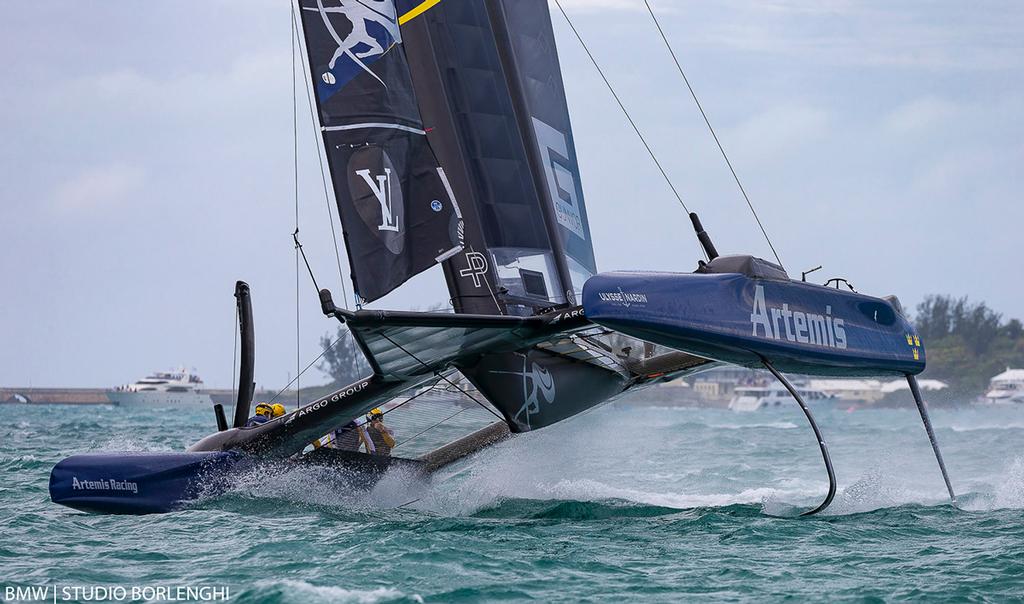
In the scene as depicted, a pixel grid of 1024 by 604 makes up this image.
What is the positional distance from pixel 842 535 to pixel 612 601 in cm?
191

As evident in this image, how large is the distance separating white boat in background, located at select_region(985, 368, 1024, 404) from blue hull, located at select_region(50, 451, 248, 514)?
161ft

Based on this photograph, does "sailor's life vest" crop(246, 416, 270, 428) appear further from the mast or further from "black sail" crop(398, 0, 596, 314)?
the mast

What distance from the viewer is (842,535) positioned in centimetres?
551

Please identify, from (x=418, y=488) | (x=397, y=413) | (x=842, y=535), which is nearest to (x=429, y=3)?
(x=397, y=413)

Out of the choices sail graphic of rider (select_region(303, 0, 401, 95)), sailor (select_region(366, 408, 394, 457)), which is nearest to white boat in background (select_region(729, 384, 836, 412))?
sailor (select_region(366, 408, 394, 457))

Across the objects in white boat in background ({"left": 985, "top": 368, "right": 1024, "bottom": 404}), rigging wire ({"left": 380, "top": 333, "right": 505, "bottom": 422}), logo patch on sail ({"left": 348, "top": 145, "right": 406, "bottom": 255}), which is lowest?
white boat in background ({"left": 985, "top": 368, "right": 1024, "bottom": 404})

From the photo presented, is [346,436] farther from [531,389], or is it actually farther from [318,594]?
[318,594]

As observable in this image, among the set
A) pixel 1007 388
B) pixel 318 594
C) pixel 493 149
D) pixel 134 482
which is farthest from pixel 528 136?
pixel 1007 388

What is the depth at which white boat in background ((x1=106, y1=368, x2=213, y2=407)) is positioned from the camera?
1826 inches

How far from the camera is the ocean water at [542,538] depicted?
426 centimetres

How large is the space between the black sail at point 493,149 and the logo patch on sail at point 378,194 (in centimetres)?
54

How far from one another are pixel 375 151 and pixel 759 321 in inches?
85.7

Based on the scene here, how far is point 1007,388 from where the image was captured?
51.4 m

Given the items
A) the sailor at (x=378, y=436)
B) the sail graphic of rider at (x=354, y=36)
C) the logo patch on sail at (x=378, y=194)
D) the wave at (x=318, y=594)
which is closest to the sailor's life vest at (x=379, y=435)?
the sailor at (x=378, y=436)
